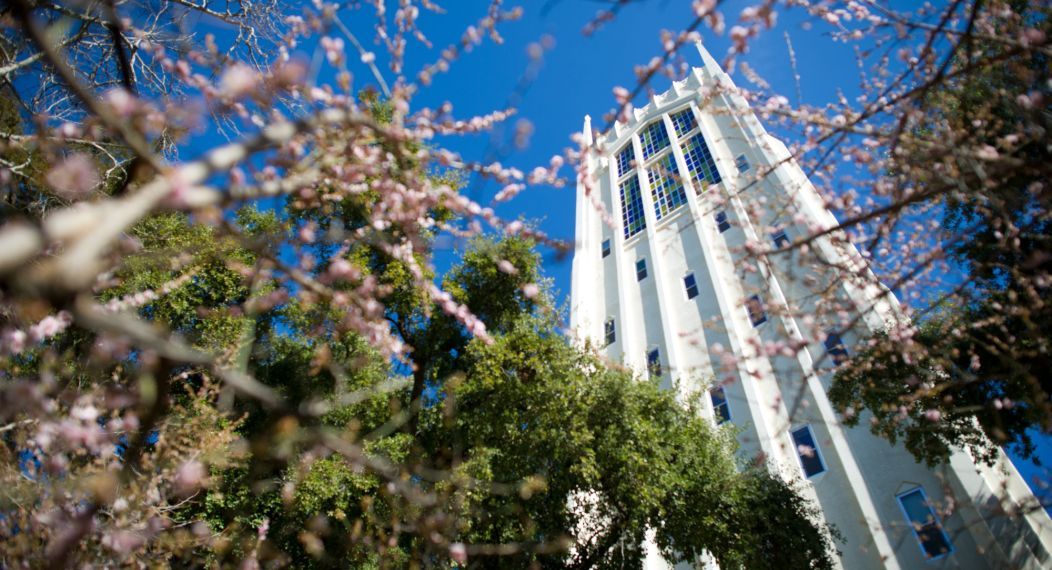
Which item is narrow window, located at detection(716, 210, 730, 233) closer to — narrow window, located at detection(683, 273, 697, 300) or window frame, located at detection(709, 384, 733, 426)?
narrow window, located at detection(683, 273, 697, 300)

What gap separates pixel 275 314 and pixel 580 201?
23.2 meters

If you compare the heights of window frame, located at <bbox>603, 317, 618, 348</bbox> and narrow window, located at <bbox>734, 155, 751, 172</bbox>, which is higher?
narrow window, located at <bbox>734, 155, 751, 172</bbox>

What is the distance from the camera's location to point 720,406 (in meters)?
18.5

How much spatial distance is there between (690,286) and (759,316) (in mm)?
14693

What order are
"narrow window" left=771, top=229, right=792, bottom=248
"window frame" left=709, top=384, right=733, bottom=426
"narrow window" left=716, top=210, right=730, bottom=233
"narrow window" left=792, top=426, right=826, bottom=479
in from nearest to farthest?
"narrow window" left=792, top=426, right=826, bottom=479 < "window frame" left=709, top=384, right=733, bottom=426 < "narrow window" left=771, top=229, right=792, bottom=248 < "narrow window" left=716, top=210, right=730, bottom=233

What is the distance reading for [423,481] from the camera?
1153 centimetres

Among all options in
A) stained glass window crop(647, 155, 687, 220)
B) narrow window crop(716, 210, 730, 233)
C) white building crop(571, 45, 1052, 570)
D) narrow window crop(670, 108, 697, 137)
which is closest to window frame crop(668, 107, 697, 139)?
narrow window crop(670, 108, 697, 137)

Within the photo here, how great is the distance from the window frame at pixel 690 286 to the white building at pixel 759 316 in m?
0.07

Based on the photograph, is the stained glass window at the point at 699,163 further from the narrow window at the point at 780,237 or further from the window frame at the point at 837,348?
the window frame at the point at 837,348

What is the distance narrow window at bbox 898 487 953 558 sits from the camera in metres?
12.2

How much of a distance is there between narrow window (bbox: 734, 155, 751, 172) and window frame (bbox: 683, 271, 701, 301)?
682 cm

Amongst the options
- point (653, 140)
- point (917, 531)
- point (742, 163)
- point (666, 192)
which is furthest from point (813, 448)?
point (653, 140)

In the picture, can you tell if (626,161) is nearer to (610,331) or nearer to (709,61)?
(709,61)

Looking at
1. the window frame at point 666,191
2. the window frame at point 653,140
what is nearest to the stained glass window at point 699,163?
the window frame at point 666,191
